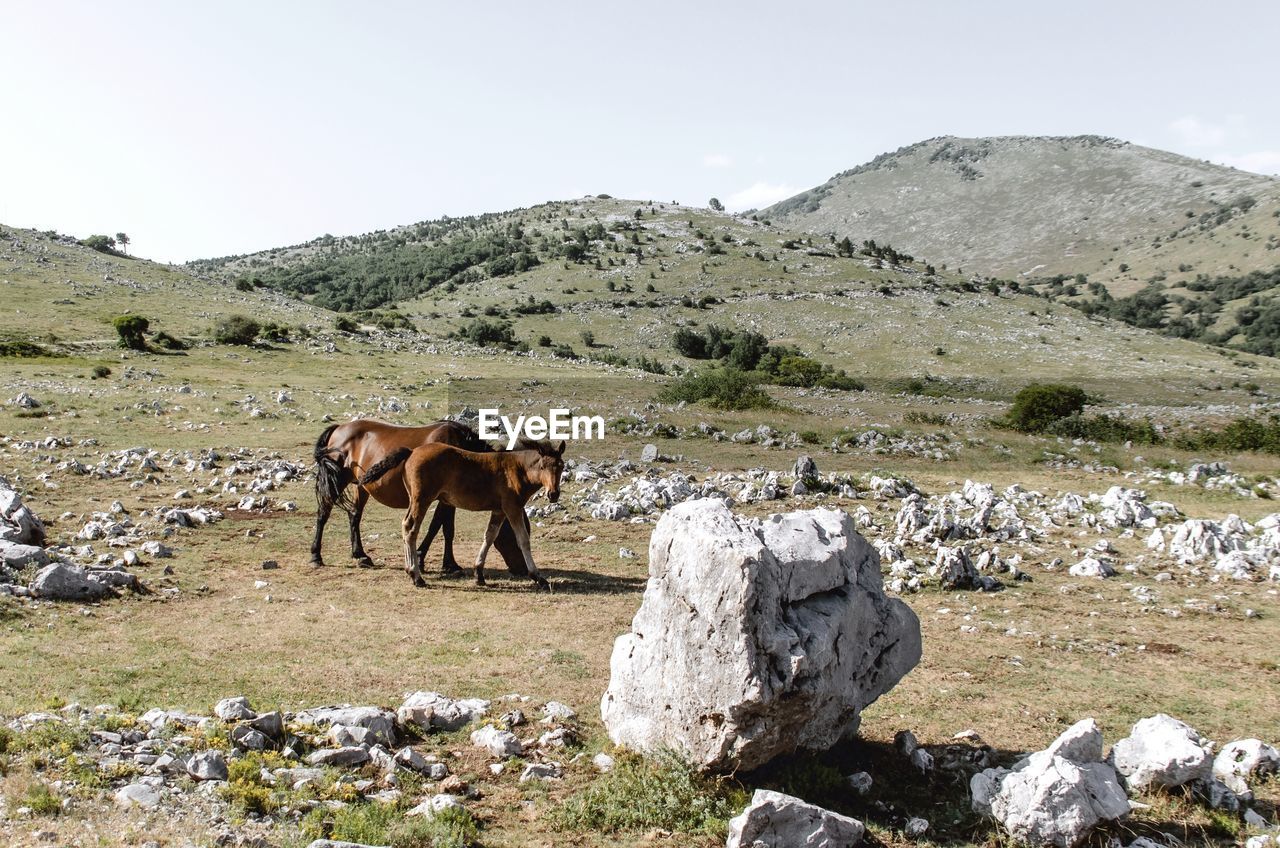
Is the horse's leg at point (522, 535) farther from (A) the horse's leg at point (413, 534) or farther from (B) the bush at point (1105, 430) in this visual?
(B) the bush at point (1105, 430)

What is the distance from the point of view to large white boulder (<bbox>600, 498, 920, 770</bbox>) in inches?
270

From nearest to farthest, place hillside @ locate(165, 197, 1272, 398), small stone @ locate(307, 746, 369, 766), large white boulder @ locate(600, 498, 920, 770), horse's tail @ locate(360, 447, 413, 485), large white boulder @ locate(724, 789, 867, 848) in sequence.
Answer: large white boulder @ locate(724, 789, 867, 848) → large white boulder @ locate(600, 498, 920, 770) → small stone @ locate(307, 746, 369, 766) → horse's tail @ locate(360, 447, 413, 485) → hillside @ locate(165, 197, 1272, 398)

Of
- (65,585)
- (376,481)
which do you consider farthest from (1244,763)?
(65,585)

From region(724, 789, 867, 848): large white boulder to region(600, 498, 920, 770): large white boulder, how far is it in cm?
77

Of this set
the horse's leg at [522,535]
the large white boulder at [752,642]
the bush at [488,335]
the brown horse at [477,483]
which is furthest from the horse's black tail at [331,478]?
the bush at [488,335]

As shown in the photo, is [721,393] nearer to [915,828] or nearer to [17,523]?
[17,523]

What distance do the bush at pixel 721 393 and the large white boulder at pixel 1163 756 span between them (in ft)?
100

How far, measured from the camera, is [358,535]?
15.1m

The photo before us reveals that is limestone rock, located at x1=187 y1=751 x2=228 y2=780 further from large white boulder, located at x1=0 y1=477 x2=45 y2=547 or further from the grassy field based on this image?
large white boulder, located at x1=0 y1=477 x2=45 y2=547

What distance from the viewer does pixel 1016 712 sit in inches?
356

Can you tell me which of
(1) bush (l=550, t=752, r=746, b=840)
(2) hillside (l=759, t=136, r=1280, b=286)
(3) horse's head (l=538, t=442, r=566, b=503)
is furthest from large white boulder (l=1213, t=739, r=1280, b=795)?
(2) hillside (l=759, t=136, r=1280, b=286)

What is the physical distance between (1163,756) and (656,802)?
4.31 meters

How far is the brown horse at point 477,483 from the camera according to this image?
1364 centimetres

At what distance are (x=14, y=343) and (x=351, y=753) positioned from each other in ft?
151
